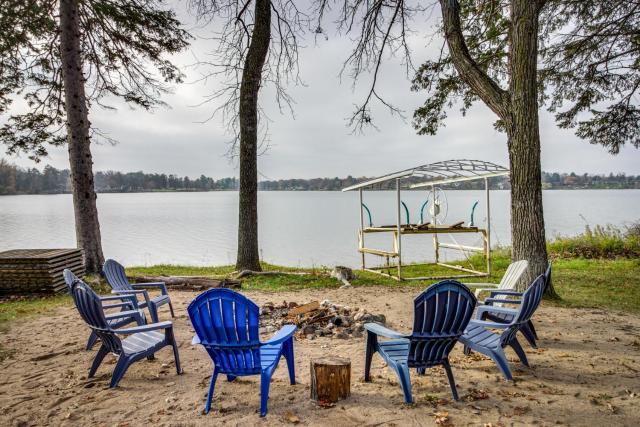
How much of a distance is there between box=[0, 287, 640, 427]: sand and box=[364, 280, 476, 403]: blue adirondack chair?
0.26 m

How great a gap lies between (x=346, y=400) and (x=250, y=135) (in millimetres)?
7714

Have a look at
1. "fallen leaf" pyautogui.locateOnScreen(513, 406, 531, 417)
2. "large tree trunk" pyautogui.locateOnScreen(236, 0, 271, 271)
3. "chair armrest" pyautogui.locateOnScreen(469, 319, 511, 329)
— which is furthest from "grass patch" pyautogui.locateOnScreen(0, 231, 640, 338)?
"fallen leaf" pyautogui.locateOnScreen(513, 406, 531, 417)

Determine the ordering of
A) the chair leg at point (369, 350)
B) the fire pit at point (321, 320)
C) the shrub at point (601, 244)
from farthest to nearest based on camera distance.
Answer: the shrub at point (601, 244), the fire pit at point (321, 320), the chair leg at point (369, 350)

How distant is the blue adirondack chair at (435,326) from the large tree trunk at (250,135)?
6.99m

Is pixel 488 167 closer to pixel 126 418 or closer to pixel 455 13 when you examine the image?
pixel 455 13

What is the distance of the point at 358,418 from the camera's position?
2.92 meters

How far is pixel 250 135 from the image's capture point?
998 centimetres

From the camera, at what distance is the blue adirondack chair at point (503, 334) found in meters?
3.54

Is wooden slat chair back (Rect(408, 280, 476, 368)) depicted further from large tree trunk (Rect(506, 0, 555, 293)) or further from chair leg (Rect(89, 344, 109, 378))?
large tree trunk (Rect(506, 0, 555, 293))

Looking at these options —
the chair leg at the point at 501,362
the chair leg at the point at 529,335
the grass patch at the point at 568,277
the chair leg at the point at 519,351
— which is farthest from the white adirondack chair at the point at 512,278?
the grass patch at the point at 568,277

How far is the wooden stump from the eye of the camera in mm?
3164

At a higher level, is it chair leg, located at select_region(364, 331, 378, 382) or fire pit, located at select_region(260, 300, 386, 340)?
chair leg, located at select_region(364, 331, 378, 382)

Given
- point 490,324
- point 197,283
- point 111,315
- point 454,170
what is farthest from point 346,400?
point 454,170

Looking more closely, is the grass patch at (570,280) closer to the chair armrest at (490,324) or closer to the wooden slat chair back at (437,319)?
the chair armrest at (490,324)
